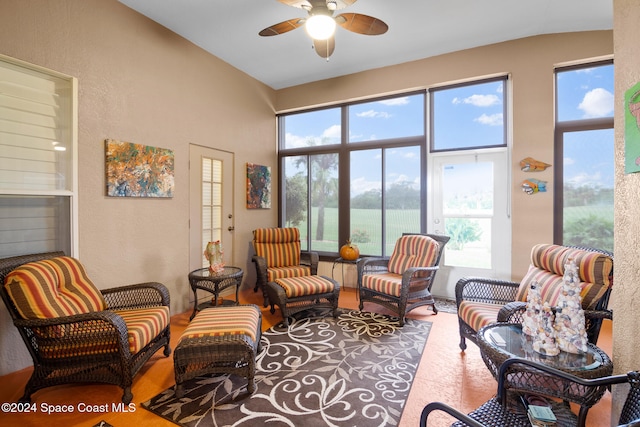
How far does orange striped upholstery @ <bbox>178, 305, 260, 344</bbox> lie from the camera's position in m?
2.16

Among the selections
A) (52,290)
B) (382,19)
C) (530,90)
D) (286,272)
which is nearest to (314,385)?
(286,272)

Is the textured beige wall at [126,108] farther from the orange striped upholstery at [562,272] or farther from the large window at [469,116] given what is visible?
the orange striped upholstery at [562,272]

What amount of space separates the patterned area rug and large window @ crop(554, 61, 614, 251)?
245cm

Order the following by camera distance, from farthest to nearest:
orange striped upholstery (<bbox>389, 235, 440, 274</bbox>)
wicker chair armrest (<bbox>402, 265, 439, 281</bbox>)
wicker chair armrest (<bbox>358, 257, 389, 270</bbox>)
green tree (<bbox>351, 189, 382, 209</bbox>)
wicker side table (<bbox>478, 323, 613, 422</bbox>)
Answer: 1. green tree (<bbox>351, 189, 382, 209</bbox>)
2. wicker chair armrest (<bbox>358, 257, 389, 270</bbox>)
3. orange striped upholstery (<bbox>389, 235, 440, 274</bbox>)
4. wicker chair armrest (<bbox>402, 265, 439, 281</bbox>)
5. wicker side table (<bbox>478, 323, 613, 422</bbox>)

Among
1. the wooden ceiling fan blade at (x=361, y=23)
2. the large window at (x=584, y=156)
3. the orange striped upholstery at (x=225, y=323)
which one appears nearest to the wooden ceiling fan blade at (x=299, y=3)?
the wooden ceiling fan blade at (x=361, y=23)

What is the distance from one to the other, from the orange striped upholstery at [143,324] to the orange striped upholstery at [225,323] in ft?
0.74

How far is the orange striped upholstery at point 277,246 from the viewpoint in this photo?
14.1ft

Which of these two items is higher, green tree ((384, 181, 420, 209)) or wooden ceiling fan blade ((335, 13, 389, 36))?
wooden ceiling fan blade ((335, 13, 389, 36))

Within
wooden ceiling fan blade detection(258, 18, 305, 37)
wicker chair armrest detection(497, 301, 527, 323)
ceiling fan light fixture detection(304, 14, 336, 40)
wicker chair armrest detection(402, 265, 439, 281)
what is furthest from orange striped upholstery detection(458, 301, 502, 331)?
wooden ceiling fan blade detection(258, 18, 305, 37)

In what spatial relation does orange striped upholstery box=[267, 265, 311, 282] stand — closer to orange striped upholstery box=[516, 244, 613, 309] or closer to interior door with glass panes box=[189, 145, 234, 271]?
interior door with glass panes box=[189, 145, 234, 271]

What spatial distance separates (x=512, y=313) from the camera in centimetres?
214

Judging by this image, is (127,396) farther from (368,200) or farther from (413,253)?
(368,200)

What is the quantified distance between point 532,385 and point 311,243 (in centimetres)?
392

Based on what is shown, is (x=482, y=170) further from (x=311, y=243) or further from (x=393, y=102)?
(x=311, y=243)
